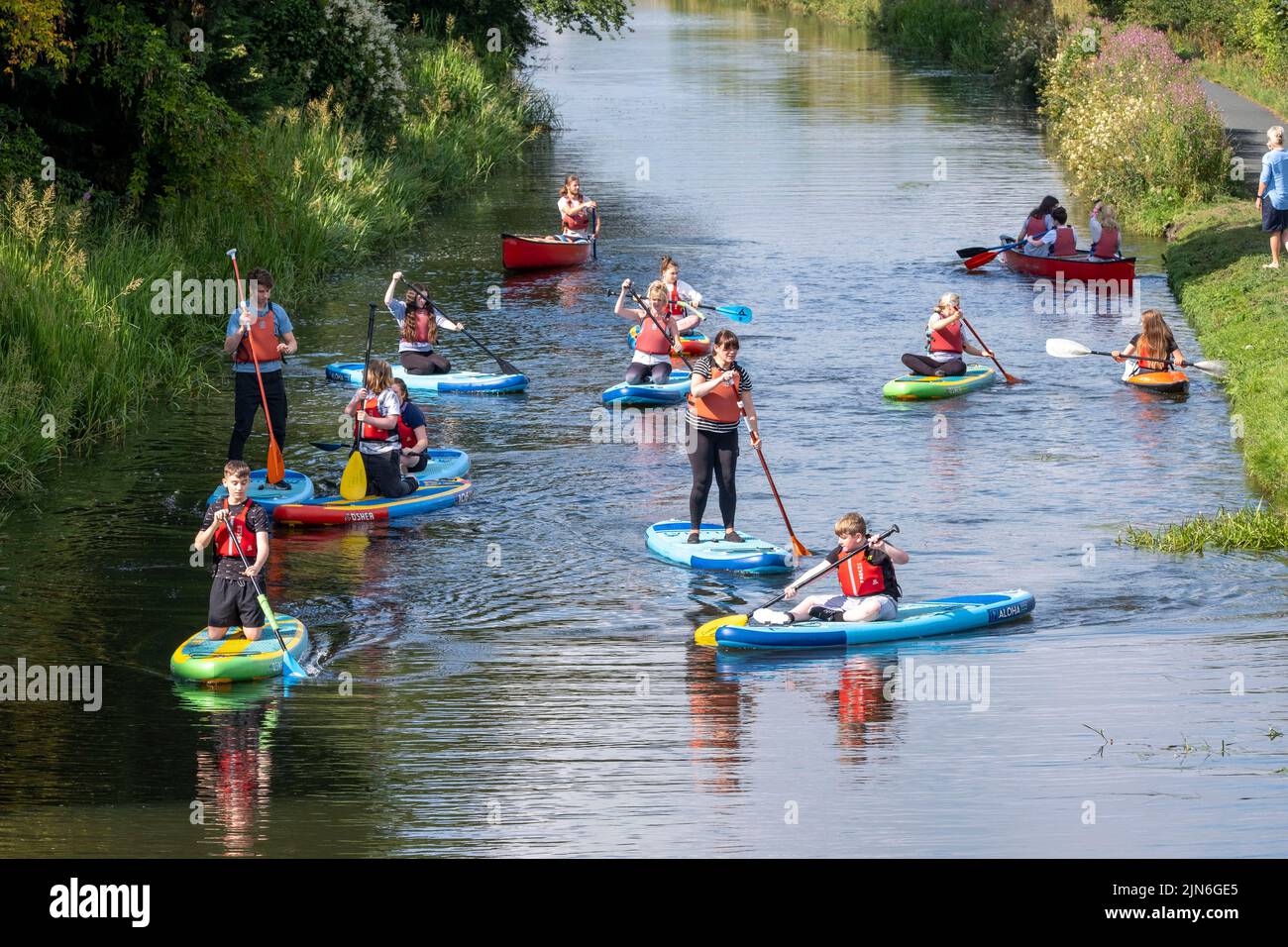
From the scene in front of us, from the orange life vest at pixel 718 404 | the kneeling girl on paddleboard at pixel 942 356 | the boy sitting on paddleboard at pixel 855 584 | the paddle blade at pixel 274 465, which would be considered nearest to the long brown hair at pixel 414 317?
the paddle blade at pixel 274 465

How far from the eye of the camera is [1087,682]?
12758 millimetres

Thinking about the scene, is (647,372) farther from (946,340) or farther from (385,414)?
(385,414)

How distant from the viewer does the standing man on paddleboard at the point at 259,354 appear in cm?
1695

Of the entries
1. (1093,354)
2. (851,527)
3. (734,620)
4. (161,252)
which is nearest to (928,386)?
(1093,354)

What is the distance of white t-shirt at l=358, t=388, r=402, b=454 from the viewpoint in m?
17.2

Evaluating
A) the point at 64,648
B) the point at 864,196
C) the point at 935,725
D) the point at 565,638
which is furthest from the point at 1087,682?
the point at 864,196

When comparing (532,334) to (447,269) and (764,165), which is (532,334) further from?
(764,165)

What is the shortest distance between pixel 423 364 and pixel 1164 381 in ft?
31.1

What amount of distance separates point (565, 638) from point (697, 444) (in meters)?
2.64

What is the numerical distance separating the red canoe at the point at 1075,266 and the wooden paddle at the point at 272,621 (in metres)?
18.6

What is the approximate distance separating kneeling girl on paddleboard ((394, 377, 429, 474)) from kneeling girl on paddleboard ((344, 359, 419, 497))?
0.72m

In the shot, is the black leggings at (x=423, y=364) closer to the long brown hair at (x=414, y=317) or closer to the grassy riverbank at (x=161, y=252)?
the long brown hair at (x=414, y=317)

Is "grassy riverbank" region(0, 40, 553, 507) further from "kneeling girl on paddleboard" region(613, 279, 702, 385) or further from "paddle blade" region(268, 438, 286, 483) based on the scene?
"kneeling girl on paddleboard" region(613, 279, 702, 385)

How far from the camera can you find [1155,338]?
72.8ft
